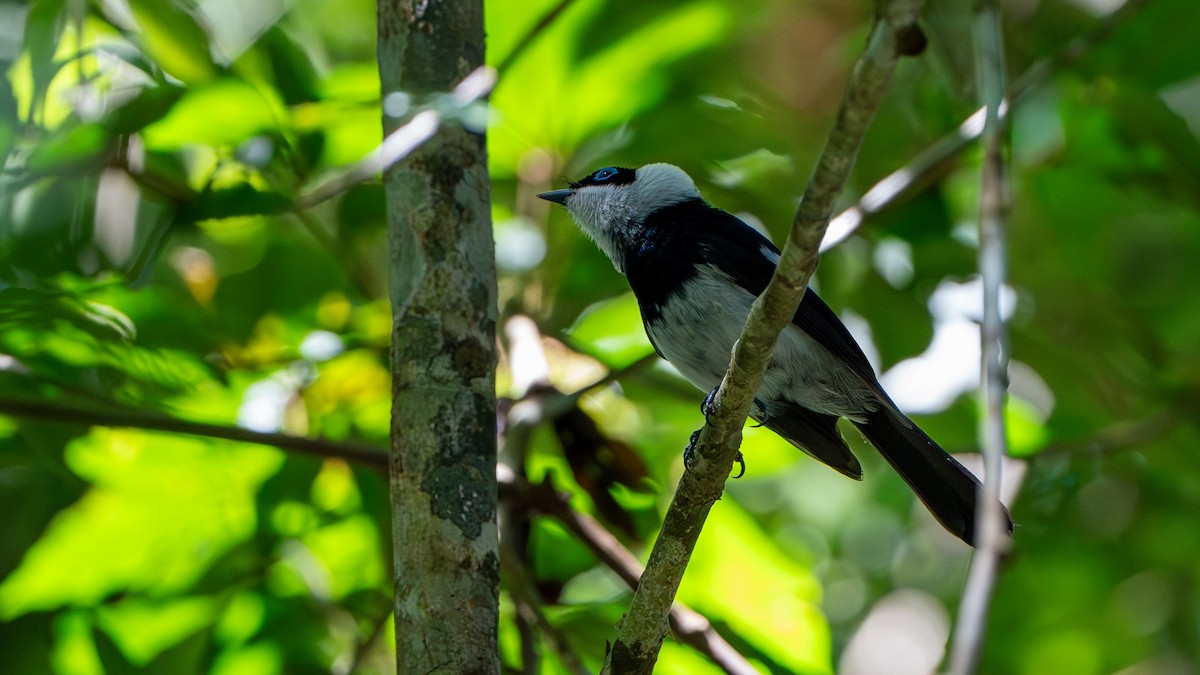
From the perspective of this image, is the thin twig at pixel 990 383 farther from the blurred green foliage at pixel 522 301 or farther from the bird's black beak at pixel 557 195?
the bird's black beak at pixel 557 195

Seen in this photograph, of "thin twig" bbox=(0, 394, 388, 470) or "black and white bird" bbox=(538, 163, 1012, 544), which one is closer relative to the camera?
"thin twig" bbox=(0, 394, 388, 470)

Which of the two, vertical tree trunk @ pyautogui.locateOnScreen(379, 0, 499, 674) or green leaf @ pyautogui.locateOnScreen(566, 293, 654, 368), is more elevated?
green leaf @ pyautogui.locateOnScreen(566, 293, 654, 368)

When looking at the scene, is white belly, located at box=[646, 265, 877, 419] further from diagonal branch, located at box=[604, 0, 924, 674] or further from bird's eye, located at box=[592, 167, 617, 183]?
diagonal branch, located at box=[604, 0, 924, 674]

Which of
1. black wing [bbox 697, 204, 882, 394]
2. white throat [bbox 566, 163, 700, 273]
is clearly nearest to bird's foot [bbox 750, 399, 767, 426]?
black wing [bbox 697, 204, 882, 394]

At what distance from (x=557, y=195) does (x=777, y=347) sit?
1037 millimetres

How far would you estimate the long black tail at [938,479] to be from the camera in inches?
120

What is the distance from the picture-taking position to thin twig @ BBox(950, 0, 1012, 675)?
959 millimetres

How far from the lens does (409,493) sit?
216cm

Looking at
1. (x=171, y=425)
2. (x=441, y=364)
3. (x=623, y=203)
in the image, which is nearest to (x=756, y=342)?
(x=441, y=364)

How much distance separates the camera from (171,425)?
8.19ft

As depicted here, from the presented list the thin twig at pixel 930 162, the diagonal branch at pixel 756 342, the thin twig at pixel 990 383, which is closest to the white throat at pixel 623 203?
the thin twig at pixel 930 162

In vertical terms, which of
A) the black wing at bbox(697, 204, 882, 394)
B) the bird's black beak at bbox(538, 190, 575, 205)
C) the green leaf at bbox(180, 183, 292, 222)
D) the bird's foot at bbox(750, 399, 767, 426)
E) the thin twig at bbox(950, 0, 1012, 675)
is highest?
the bird's black beak at bbox(538, 190, 575, 205)

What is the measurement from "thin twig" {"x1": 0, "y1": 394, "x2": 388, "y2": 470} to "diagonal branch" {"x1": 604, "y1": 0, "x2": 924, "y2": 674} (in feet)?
2.95

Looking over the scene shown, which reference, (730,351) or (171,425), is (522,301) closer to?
(730,351)
